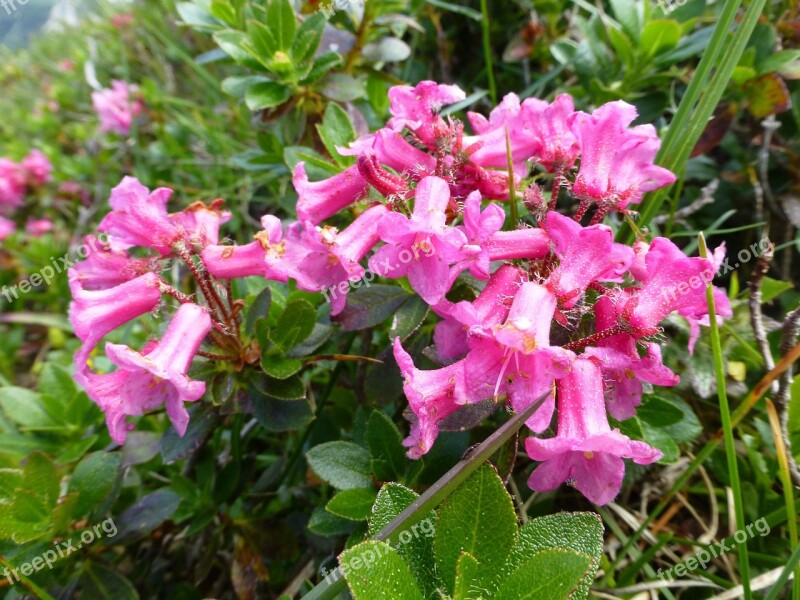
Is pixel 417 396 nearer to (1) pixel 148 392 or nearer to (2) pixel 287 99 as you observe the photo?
(1) pixel 148 392

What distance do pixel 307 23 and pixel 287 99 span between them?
257 mm

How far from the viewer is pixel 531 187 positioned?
1.26 metres

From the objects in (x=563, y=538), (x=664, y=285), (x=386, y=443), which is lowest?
(x=386, y=443)

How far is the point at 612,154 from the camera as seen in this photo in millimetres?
1254

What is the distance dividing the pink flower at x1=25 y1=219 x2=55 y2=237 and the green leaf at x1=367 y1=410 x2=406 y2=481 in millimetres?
3886

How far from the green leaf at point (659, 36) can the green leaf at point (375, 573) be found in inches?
69.7

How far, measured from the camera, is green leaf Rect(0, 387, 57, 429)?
6.14 feet

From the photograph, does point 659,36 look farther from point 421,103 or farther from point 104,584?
point 104,584

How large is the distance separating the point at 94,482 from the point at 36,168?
3.78 m

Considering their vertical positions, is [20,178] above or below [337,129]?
below

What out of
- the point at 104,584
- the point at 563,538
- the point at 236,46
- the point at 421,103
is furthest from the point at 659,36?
the point at 104,584

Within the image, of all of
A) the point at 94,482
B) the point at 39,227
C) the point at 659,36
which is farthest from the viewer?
the point at 39,227

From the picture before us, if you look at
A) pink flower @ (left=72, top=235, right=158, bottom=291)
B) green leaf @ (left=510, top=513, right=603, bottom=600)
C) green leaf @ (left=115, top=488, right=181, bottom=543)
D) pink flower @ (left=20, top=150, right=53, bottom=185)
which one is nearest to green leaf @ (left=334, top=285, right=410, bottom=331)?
pink flower @ (left=72, top=235, right=158, bottom=291)

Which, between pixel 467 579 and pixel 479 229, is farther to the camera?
pixel 479 229
